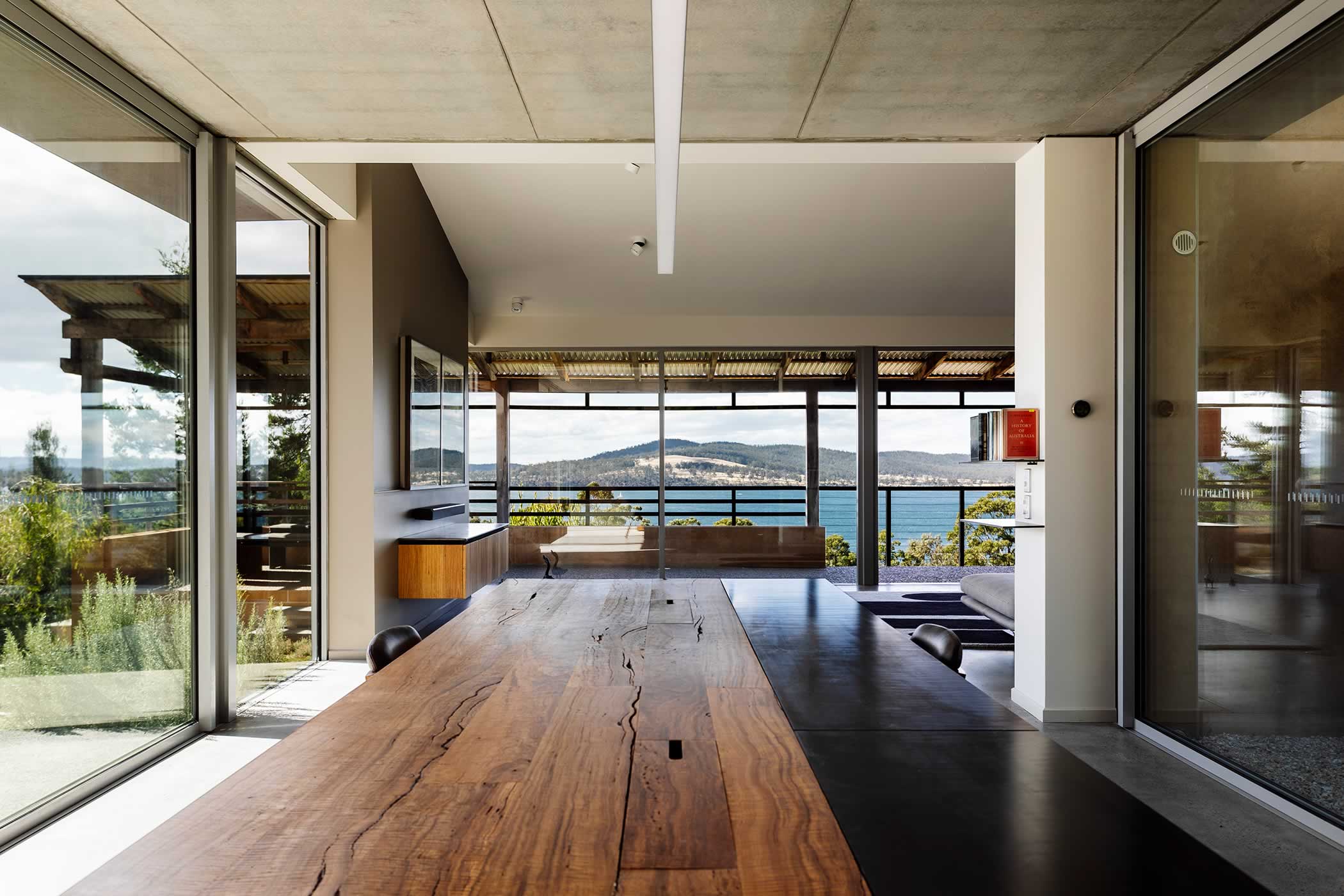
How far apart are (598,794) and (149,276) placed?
2845 mm

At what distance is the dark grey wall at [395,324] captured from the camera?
4504 millimetres

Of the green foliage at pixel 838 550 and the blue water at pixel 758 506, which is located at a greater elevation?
the blue water at pixel 758 506

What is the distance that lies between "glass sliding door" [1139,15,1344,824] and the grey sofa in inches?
55.5

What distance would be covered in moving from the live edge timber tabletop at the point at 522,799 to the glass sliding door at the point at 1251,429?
1944 mm

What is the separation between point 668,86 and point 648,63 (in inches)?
51.2

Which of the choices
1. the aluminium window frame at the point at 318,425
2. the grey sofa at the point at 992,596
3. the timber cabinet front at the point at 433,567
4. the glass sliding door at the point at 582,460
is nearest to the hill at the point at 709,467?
the glass sliding door at the point at 582,460

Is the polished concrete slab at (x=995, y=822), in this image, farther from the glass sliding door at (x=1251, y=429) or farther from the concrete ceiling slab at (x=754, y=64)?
the concrete ceiling slab at (x=754, y=64)

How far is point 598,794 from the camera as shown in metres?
1.02

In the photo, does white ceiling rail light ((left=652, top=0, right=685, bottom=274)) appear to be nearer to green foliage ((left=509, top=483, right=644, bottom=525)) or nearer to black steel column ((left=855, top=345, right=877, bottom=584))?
green foliage ((left=509, top=483, right=644, bottom=525))

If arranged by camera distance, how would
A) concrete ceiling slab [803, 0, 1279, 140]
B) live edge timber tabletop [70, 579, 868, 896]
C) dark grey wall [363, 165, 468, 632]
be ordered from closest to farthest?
1. live edge timber tabletop [70, 579, 868, 896]
2. concrete ceiling slab [803, 0, 1279, 140]
3. dark grey wall [363, 165, 468, 632]

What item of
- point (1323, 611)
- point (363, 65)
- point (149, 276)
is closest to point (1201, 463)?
point (1323, 611)

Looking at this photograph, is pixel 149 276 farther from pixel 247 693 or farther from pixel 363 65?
pixel 247 693

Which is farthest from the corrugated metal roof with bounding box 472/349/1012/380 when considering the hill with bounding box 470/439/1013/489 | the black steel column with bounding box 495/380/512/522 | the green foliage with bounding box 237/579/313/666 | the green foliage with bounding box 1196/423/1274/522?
the green foliage with bounding box 1196/423/1274/522

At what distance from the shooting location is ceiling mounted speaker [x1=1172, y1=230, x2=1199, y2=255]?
290cm
